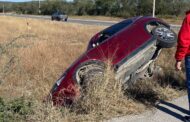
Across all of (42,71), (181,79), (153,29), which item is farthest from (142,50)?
(42,71)

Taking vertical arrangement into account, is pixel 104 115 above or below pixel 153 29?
below

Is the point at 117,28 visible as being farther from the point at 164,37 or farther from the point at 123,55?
the point at 123,55

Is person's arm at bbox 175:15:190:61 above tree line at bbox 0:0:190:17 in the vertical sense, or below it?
above

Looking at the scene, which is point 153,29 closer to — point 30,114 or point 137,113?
point 137,113

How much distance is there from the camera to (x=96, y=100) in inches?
253

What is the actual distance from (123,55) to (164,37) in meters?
0.96

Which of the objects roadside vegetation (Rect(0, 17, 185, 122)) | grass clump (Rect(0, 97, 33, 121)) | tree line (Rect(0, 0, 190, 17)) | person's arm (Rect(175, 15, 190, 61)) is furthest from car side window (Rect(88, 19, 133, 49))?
tree line (Rect(0, 0, 190, 17))

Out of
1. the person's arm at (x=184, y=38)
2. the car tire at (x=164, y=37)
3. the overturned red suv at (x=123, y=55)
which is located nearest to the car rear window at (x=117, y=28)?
the overturned red suv at (x=123, y=55)

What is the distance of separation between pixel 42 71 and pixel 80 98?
473cm

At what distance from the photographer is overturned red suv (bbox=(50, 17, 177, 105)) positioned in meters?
7.11

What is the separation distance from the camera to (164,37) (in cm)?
792

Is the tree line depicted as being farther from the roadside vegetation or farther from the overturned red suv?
the overturned red suv

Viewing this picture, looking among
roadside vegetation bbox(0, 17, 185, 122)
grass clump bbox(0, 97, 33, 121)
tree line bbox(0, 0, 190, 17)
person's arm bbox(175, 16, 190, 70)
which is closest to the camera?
grass clump bbox(0, 97, 33, 121)

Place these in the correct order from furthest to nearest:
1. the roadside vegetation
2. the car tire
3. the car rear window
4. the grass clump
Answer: the car rear window → the car tire → the roadside vegetation → the grass clump
